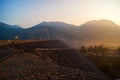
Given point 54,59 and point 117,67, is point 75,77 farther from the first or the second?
point 117,67

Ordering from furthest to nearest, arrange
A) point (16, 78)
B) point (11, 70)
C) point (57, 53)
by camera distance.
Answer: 1. point (57, 53)
2. point (11, 70)
3. point (16, 78)

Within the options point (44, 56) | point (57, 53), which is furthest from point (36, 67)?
point (57, 53)

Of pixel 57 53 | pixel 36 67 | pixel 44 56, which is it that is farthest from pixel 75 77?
pixel 57 53

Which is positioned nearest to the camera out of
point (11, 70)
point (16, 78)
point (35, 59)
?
point (16, 78)

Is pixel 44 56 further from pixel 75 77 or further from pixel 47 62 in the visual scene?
pixel 75 77

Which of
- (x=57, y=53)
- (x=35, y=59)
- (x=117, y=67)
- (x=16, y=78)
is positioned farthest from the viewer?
(x=117, y=67)

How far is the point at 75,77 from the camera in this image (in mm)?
35438

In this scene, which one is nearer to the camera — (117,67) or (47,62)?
(47,62)

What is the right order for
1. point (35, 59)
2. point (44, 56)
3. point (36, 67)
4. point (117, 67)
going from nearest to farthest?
point (36, 67), point (35, 59), point (44, 56), point (117, 67)

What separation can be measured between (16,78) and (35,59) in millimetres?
10172

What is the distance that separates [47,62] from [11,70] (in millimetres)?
9812

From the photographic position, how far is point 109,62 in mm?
61156

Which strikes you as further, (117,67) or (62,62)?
(117,67)

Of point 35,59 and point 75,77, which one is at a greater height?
point 35,59
